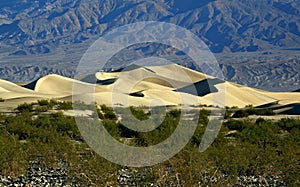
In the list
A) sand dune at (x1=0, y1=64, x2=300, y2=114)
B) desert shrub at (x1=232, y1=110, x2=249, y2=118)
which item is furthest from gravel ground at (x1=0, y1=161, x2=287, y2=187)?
sand dune at (x1=0, y1=64, x2=300, y2=114)

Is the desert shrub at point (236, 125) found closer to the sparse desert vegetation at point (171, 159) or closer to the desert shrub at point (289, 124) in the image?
the sparse desert vegetation at point (171, 159)

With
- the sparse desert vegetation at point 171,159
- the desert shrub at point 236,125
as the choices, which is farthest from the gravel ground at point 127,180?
the desert shrub at point 236,125

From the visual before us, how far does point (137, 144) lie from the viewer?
60.3ft

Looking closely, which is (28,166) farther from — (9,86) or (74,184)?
(9,86)

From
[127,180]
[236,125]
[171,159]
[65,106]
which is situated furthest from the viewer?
[65,106]

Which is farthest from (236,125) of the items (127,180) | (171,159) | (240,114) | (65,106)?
(127,180)

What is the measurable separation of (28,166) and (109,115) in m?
11.6

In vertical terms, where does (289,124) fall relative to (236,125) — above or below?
below

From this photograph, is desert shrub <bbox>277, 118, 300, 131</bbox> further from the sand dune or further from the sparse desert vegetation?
the sand dune

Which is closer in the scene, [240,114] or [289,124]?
[289,124]

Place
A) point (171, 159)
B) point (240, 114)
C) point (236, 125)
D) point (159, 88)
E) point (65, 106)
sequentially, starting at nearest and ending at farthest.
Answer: point (171, 159)
point (236, 125)
point (65, 106)
point (240, 114)
point (159, 88)

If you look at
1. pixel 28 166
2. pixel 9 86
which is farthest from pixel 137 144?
pixel 9 86

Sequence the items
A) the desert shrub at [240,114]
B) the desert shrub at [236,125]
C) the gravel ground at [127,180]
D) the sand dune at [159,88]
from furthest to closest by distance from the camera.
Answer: the sand dune at [159,88] < the desert shrub at [240,114] < the desert shrub at [236,125] < the gravel ground at [127,180]

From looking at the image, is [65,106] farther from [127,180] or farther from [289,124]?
[127,180]
